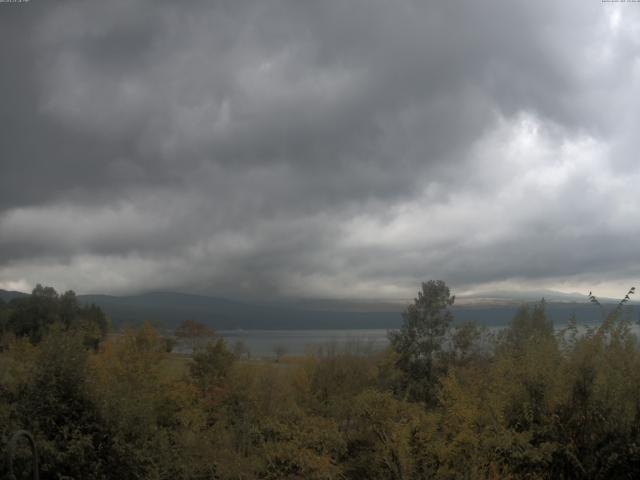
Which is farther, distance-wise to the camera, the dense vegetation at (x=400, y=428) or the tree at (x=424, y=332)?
the tree at (x=424, y=332)

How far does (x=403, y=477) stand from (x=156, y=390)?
16.3 meters

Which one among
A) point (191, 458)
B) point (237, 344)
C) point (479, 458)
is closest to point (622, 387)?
point (479, 458)

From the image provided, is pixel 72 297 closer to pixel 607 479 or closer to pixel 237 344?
pixel 237 344

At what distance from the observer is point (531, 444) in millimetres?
13070

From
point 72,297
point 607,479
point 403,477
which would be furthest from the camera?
point 72,297

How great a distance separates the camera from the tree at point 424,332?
4072cm

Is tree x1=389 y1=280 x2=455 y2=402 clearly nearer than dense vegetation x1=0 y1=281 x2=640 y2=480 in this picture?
No

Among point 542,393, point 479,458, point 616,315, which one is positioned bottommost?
point 479,458

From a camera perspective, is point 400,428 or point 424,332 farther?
point 424,332

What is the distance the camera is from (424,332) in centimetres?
4200

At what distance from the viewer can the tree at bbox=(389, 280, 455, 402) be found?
40.7 metres

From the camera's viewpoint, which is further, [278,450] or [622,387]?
[278,450]

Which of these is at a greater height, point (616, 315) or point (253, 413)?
point (616, 315)

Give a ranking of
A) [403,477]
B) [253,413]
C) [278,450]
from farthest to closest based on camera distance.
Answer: [253,413]
[278,450]
[403,477]
